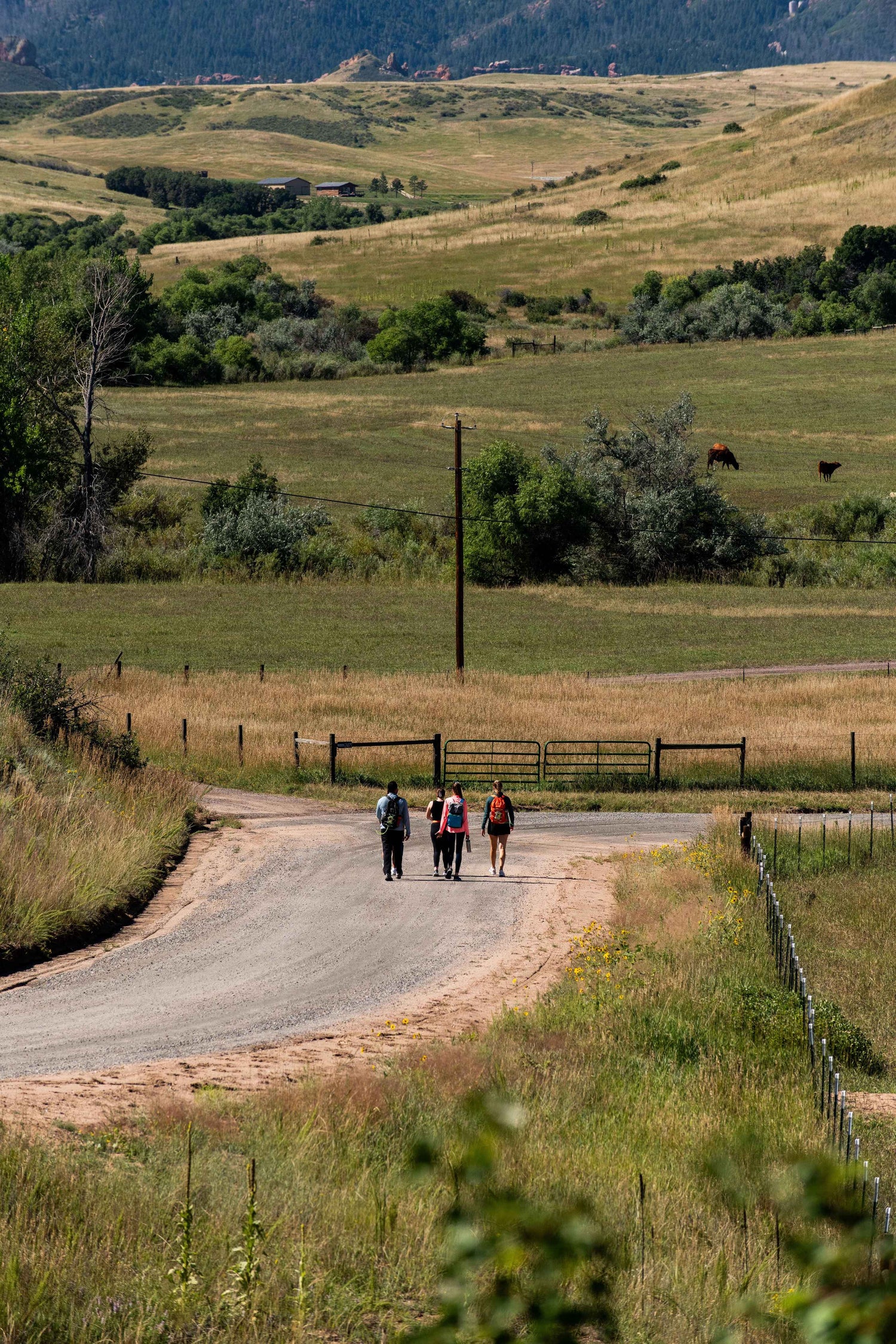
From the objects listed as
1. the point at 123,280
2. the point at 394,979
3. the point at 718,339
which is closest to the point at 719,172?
the point at 718,339

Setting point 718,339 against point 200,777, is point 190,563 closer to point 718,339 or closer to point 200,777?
point 200,777

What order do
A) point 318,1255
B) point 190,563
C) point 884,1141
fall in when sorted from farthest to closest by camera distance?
point 190,563 < point 884,1141 < point 318,1255

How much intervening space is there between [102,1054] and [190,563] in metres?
53.2

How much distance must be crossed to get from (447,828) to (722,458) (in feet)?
190

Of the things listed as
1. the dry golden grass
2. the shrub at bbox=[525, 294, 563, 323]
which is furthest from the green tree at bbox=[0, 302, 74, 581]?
the shrub at bbox=[525, 294, 563, 323]

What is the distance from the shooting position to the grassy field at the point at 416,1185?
7.15 meters

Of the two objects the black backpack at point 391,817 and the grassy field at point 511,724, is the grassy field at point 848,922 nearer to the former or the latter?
the grassy field at point 511,724

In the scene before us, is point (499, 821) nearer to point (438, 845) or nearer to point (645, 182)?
point (438, 845)

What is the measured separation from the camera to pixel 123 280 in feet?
227

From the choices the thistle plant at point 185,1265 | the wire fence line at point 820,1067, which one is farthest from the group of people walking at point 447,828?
the thistle plant at point 185,1265

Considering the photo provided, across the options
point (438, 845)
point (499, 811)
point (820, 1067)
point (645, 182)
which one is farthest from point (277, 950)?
point (645, 182)

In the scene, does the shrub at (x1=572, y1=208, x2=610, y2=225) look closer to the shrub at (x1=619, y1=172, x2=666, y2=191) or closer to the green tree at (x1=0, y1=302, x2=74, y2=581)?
the shrub at (x1=619, y1=172, x2=666, y2=191)

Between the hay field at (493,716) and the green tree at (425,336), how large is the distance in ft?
218

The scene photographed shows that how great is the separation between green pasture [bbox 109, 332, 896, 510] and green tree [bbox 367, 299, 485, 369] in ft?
12.5
